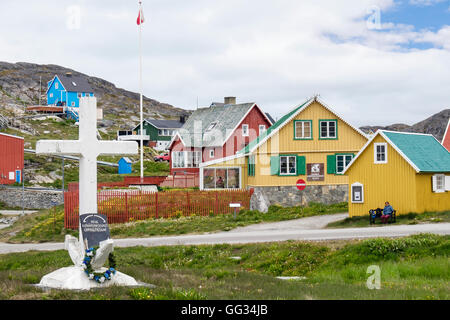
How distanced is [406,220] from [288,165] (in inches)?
518

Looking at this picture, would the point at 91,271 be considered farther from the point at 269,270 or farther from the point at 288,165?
the point at 288,165

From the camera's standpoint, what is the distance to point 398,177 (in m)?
29.4

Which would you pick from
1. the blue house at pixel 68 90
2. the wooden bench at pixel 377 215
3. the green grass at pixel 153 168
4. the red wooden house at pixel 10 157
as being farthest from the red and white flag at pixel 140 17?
the blue house at pixel 68 90

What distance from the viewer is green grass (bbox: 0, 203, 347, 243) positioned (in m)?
29.6

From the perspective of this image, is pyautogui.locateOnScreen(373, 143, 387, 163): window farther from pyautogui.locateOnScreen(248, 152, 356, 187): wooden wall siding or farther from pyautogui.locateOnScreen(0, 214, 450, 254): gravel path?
pyautogui.locateOnScreen(248, 152, 356, 187): wooden wall siding

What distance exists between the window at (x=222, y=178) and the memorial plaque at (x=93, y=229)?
104 ft

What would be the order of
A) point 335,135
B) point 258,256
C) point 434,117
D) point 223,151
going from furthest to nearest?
point 434,117, point 223,151, point 335,135, point 258,256

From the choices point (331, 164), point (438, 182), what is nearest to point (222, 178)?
point (331, 164)

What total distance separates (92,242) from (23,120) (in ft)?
312

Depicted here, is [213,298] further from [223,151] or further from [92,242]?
[223,151]

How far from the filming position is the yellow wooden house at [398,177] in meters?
29.0

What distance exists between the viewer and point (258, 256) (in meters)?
18.7

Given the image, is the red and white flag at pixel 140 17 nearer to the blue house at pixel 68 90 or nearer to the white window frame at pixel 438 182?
the white window frame at pixel 438 182
